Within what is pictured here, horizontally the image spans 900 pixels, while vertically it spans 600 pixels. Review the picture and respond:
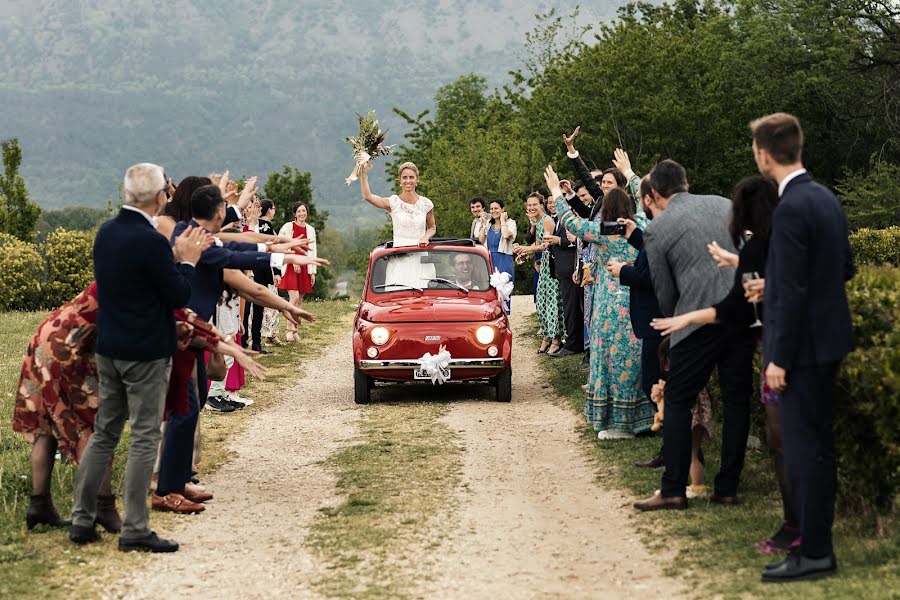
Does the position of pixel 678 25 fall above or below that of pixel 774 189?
above

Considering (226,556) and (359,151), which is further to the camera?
(359,151)

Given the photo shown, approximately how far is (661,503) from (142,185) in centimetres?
403

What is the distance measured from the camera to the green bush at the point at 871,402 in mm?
6316

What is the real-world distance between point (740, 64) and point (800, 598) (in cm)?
6023

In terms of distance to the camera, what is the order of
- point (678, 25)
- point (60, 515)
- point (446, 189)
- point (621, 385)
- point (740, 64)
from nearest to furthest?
point (60, 515)
point (621, 385)
point (446, 189)
point (740, 64)
point (678, 25)

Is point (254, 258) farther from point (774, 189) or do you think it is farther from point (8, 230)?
point (8, 230)

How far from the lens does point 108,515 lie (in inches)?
313

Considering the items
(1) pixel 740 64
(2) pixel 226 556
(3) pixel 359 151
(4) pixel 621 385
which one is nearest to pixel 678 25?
(1) pixel 740 64

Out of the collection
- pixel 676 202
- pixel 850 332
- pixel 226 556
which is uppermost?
pixel 676 202

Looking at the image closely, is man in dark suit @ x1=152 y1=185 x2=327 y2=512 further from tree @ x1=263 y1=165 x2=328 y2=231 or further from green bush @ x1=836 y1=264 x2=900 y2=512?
tree @ x1=263 y1=165 x2=328 y2=231

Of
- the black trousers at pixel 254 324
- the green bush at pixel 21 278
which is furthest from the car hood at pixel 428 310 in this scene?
the green bush at pixel 21 278

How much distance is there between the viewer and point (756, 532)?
736 cm

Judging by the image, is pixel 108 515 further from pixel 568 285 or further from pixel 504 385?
pixel 568 285

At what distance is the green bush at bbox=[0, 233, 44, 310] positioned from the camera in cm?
2947
